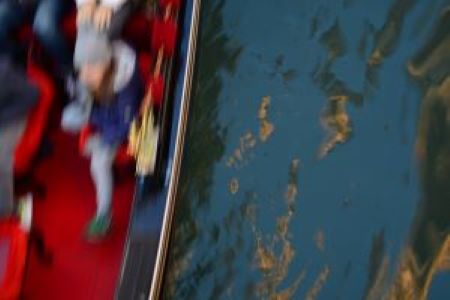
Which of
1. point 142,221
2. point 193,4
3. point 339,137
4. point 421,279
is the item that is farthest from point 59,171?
point 421,279

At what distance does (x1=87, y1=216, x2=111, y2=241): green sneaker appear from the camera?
34.3 inches

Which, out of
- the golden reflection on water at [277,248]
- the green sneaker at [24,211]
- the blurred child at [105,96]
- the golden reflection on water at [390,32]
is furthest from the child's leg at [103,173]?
the golden reflection on water at [390,32]

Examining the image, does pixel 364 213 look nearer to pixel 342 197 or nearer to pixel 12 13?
pixel 342 197

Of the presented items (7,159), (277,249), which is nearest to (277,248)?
(277,249)

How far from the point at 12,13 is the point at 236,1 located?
1.04 feet

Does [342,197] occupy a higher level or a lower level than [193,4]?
lower

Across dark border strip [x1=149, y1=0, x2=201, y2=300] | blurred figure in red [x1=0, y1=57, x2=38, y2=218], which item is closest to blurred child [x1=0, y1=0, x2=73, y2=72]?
blurred figure in red [x1=0, y1=57, x2=38, y2=218]

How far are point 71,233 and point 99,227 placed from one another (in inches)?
3.0

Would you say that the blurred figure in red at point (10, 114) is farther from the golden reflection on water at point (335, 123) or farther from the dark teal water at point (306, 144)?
the golden reflection on water at point (335, 123)

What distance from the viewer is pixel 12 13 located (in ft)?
2.78

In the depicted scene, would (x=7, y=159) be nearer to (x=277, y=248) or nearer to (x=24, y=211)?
(x=24, y=211)

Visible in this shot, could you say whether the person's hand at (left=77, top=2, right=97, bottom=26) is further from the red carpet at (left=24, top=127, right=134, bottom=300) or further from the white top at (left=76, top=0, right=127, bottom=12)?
the red carpet at (left=24, top=127, right=134, bottom=300)

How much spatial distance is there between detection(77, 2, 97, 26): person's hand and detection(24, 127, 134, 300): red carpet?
19 cm

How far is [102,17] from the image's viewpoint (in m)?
0.80
